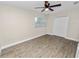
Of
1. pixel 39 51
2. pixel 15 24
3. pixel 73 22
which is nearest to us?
pixel 39 51

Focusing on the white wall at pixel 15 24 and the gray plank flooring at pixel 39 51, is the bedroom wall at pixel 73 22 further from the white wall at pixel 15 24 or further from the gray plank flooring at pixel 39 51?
the white wall at pixel 15 24

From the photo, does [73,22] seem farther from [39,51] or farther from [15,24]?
[15,24]

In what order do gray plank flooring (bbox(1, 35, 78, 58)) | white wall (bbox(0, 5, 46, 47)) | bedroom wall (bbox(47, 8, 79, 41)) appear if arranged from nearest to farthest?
gray plank flooring (bbox(1, 35, 78, 58)) → white wall (bbox(0, 5, 46, 47)) → bedroom wall (bbox(47, 8, 79, 41))

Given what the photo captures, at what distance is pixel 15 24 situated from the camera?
15.8ft

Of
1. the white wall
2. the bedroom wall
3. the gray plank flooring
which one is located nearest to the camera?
the gray plank flooring

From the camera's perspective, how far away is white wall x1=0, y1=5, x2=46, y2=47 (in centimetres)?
420

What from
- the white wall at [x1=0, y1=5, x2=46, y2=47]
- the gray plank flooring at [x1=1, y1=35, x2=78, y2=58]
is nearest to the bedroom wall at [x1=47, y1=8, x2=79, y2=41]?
the gray plank flooring at [x1=1, y1=35, x2=78, y2=58]

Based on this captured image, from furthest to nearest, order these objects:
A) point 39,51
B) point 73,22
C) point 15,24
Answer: point 73,22
point 15,24
point 39,51

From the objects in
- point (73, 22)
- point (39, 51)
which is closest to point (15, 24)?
point (39, 51)

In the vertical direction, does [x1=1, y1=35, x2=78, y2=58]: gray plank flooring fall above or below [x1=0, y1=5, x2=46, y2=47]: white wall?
below

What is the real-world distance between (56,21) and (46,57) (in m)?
4.74

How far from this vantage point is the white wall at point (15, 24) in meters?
4.20

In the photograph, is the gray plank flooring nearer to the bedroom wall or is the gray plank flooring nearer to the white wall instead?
the white wall

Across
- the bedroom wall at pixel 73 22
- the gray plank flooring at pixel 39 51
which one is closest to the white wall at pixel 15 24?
the gray plank flooring at pixel 39 51
